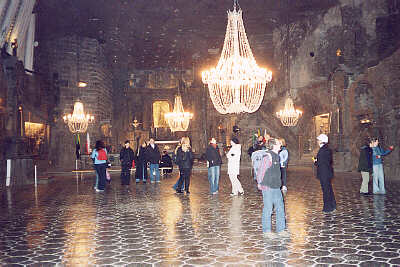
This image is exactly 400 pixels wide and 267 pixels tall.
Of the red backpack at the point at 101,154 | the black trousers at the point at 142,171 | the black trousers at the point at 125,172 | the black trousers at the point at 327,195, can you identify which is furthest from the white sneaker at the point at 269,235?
the black trousers at the point at 142,171

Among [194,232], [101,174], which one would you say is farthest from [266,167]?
[101,174]

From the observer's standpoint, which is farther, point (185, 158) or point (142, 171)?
point (142, 171)

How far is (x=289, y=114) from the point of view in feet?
56.0

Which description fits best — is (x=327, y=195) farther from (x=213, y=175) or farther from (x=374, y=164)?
(x=213, y=175)

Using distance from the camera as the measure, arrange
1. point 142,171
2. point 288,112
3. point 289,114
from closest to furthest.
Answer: point 142,171, point 289,114, point 288,112

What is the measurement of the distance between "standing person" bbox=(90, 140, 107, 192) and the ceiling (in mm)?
8480

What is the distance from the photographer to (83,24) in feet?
63.2

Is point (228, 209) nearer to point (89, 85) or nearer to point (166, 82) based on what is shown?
point (89, 85)

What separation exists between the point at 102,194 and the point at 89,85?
12917 millimetres

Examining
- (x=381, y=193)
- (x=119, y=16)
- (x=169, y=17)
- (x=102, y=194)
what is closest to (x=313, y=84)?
(x=169, y=17)

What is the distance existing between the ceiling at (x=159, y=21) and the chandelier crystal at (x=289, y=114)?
4.28 metres

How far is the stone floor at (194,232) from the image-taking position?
3.85 metres

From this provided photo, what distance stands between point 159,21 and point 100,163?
11.1 metres

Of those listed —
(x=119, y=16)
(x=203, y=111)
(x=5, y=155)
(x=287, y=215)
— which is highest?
(x=119, y=16)
